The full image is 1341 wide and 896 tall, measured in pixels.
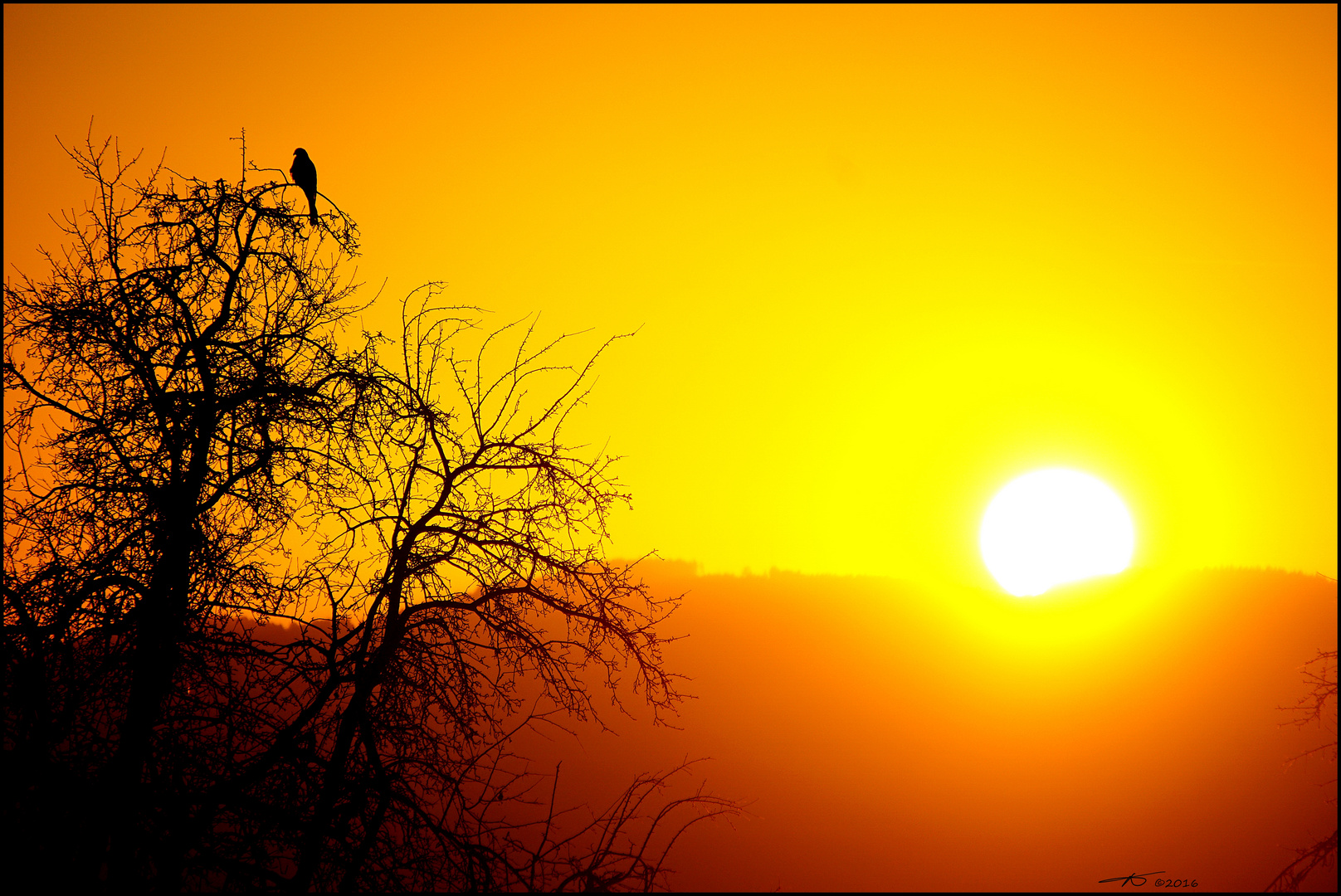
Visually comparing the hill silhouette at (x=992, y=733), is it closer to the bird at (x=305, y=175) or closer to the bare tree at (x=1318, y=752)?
the bare tree at (x=1318, y=752)

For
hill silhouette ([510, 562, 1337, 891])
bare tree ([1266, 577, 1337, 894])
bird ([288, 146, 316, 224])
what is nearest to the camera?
bird ([288, 146, 316, 224])

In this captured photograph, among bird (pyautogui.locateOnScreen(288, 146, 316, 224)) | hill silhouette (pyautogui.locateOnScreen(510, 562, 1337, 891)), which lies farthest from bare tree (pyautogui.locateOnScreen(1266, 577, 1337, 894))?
hill silhouette (pyautogui.locateOnScreen(510, 562, 1337, 891))

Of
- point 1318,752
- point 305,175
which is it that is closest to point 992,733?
point 1318,752

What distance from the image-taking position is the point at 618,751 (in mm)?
80688

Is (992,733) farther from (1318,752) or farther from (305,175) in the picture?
Result: (305,175)

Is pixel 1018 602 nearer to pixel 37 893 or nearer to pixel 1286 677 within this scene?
pixel 1286 677

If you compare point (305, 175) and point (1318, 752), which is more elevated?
point (305, 175)

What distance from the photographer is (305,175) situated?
266 inches

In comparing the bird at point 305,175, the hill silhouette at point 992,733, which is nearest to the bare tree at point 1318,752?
the bird at point 305,175

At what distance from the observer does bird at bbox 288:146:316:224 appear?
6.59 metres

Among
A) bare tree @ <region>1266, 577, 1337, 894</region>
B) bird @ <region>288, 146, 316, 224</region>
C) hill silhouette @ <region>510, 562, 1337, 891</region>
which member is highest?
hill silhouette @ <region>510, 562, 1337, 891</region>

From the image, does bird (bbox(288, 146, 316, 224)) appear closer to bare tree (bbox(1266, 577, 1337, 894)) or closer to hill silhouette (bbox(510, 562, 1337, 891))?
bare tree (bbox(1266, 577, 1337, 894))

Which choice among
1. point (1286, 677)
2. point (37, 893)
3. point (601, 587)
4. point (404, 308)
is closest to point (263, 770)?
point (37, 893)

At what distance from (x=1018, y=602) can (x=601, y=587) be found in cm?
11891
